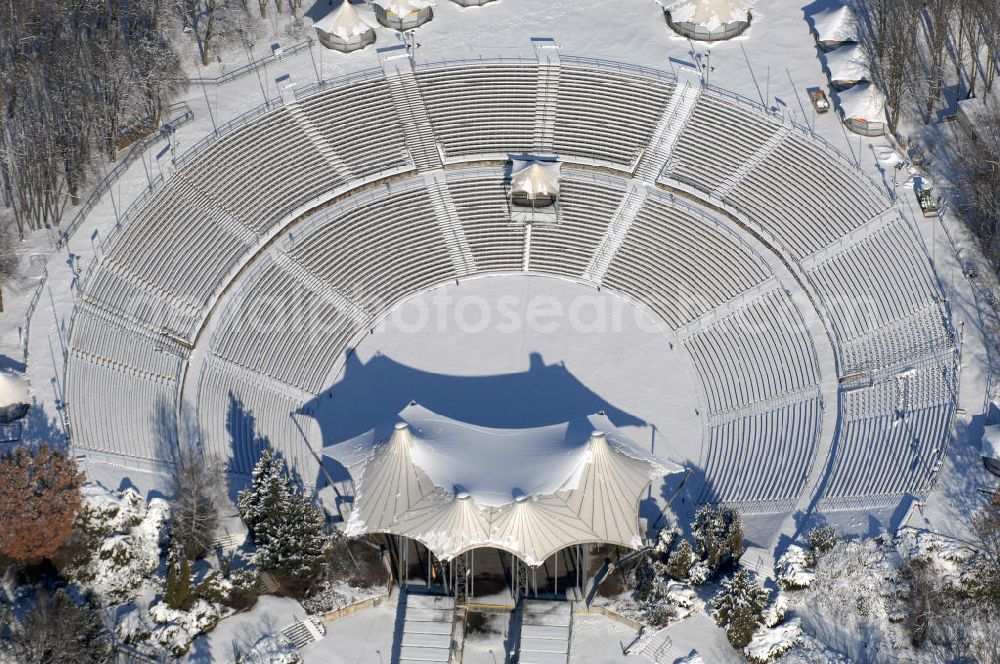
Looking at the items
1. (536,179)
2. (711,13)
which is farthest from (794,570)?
(711,13)

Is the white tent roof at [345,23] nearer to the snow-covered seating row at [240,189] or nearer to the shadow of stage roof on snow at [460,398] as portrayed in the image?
the snow-covered seating row at [240,189]

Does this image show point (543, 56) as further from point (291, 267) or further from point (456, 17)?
point (291, 267)

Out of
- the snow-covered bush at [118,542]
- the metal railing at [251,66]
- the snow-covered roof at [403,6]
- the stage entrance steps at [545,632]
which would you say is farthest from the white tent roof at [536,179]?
the snow-covered bush at [118,542]

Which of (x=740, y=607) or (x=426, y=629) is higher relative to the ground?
(x=740, y=607)

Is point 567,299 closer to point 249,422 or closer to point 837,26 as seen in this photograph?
point 249,422

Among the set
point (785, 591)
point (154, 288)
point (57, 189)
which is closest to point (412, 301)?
point (154, 288)
